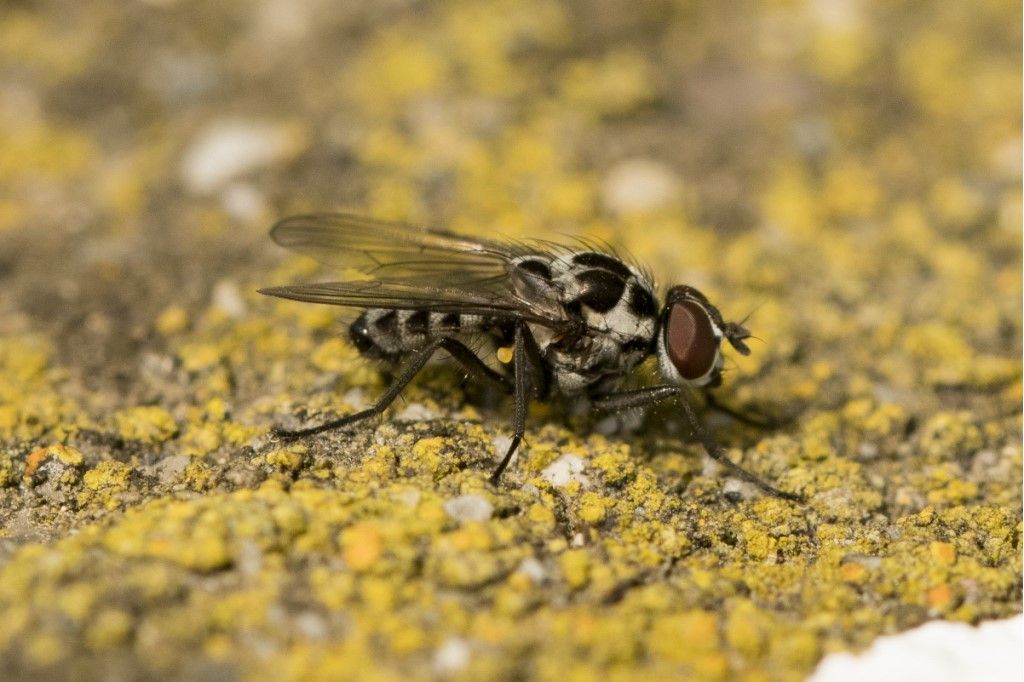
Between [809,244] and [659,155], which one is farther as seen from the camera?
[659,155]

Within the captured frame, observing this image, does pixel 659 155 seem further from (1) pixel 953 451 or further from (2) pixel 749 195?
(1) pixel 953 451

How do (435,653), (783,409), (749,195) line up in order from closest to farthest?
(435,653) < (783,409) < (749,195)

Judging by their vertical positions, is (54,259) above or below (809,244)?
below

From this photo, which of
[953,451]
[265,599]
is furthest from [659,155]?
[265,599]

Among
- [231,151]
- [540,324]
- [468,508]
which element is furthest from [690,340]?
[231,151]

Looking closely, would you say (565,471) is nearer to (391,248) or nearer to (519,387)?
(519,387)

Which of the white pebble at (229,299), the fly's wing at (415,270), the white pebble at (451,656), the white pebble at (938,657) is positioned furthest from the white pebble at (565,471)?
the white pebble at (229,299)

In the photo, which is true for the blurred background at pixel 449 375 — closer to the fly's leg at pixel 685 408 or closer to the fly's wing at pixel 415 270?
the fly's leg at pixel 685 408
